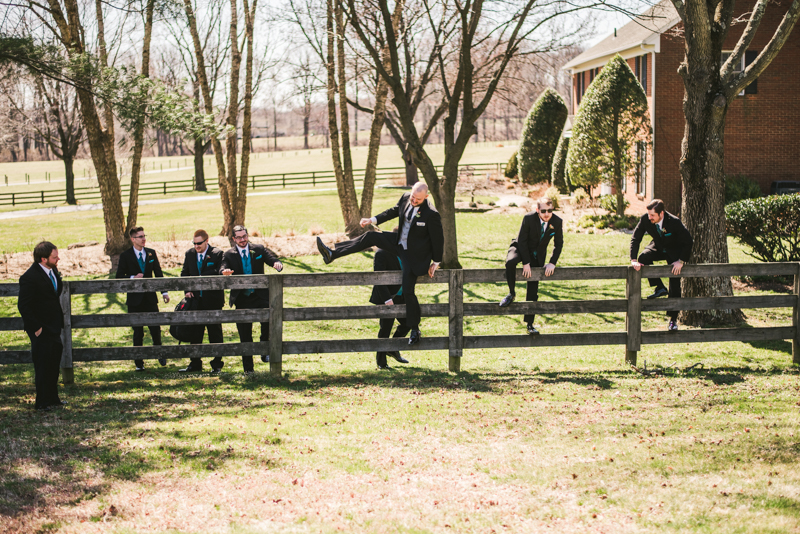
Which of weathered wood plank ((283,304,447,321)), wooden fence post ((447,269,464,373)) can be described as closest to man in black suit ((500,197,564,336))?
wooden fence post ((447,269,464,373))

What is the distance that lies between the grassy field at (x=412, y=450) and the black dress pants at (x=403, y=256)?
30.2 inches

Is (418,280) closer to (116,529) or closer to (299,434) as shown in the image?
(299,434)

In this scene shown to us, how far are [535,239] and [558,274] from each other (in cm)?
85

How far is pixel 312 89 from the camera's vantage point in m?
25.8

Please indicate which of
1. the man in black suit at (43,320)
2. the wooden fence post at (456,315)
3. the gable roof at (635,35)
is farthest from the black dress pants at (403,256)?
the gable roof at (635,35)

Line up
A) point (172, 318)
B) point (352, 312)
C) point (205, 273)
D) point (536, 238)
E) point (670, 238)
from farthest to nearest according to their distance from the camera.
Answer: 1. point (670, 238)
2. point (205, 273)
3. point (536, 238)
4. point (352, 312)
5. point (172, 318)

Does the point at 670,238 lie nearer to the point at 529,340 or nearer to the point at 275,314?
the point at 529,340

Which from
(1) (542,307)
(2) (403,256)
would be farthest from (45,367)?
(1) (542,307)

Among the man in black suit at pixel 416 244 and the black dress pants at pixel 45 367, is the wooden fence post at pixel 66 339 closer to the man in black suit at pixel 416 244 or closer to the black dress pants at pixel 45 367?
the black dress pants at pixel 45 367

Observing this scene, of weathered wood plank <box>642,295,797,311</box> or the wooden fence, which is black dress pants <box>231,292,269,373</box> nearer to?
the wooden fence

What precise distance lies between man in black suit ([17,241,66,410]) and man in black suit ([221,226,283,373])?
6.69 feet

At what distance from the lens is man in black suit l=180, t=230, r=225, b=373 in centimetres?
894

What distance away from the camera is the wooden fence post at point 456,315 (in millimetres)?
8047

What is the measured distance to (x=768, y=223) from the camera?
46.5ft
